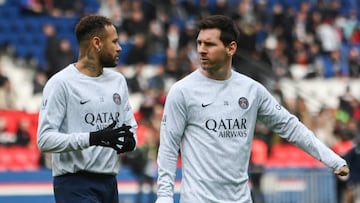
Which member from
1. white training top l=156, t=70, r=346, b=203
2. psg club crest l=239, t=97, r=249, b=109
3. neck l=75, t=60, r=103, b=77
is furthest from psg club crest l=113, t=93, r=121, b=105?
psg club crest l=239, t=97, r=249, b=109

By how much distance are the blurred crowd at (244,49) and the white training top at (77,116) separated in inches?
325

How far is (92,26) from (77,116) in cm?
69

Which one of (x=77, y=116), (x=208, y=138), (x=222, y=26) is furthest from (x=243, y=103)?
(x=77, y=116)

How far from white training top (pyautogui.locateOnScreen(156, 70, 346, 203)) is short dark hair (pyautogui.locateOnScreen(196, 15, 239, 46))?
284mm

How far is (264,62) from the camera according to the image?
23.3 m

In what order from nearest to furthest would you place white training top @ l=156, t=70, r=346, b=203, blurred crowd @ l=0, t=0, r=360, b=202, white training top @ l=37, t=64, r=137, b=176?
white training top @ l=156, t=70, r=346, b=203, white training top @ l=37, t=64, r=137, b=176, blurred crowd @ l=0, t=0, r=360, b=202

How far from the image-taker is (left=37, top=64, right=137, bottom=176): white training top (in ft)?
25.8

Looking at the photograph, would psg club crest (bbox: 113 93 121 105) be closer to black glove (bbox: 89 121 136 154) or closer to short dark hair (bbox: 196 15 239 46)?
black glove (bbox: 89 121 136 154)

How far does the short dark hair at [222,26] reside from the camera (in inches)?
303

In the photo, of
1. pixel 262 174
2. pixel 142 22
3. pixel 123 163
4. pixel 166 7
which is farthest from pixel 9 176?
pixel 166 7

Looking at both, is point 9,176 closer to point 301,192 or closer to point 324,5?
point 301,192

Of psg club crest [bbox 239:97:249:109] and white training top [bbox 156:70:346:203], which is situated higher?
psg club crest [bbox 239:97:249:109]

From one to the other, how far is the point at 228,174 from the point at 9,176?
9.44 meters

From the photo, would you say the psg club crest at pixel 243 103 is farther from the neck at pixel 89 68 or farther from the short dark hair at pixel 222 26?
the neck at pixel 89 68
